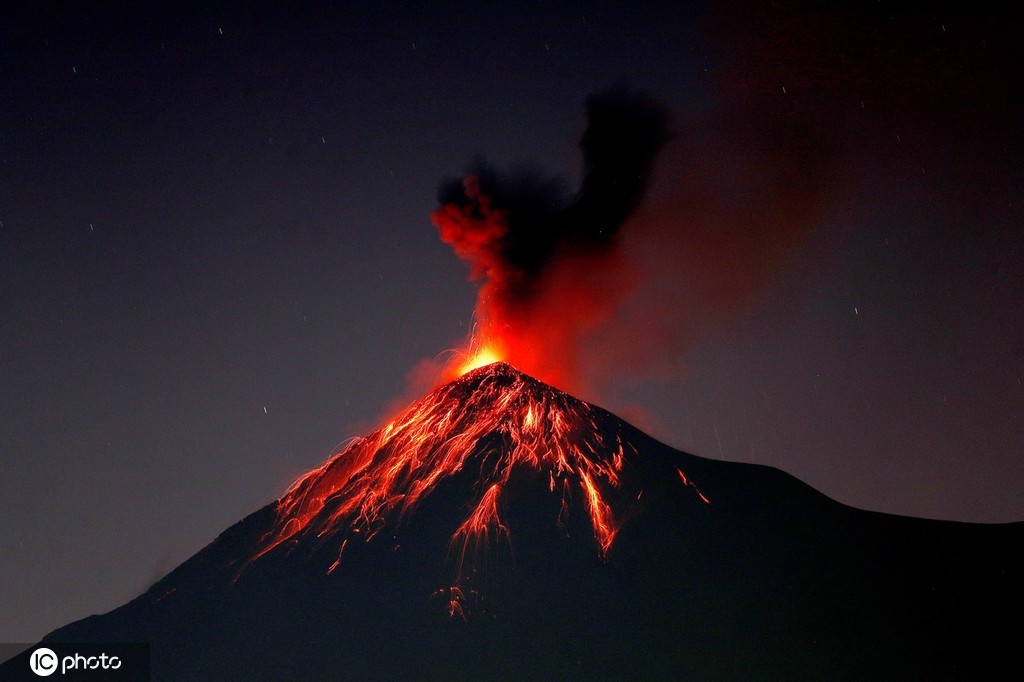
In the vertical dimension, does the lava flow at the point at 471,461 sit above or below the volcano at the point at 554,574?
above

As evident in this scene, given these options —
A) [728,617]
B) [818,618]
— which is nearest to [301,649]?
[728,617]

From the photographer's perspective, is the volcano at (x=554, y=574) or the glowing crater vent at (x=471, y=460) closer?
the volcano at (x=554, y=574)

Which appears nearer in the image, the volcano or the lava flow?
the volcano
